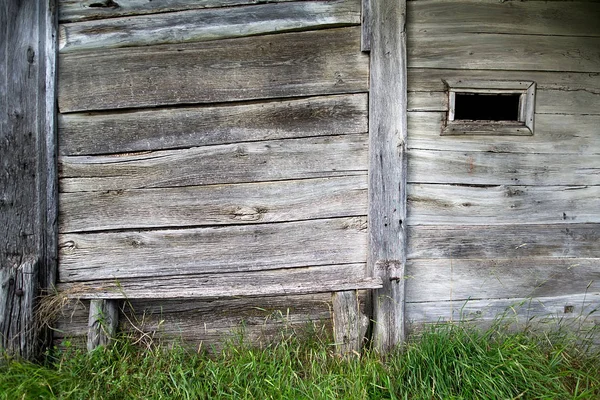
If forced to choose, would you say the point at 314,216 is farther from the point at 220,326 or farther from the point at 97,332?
the point at 97,332

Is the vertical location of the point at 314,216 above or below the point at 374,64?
below

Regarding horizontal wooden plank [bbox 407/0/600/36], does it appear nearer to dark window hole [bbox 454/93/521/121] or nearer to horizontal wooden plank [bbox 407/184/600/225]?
dark window hole [bbox 454/93/521/121]

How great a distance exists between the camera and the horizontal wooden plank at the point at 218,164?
9.04 ft

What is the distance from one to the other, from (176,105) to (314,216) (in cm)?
114

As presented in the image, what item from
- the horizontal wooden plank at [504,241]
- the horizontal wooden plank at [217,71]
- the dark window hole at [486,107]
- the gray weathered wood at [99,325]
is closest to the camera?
the gray weathered wood at [99,325]

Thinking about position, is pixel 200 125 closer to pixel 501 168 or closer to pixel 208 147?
pixel 208 147

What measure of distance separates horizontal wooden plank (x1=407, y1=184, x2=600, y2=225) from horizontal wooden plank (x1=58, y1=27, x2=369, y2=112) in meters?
0.86

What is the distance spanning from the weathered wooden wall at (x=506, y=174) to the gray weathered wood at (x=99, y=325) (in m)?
1.90

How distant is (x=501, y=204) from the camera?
2.88 m

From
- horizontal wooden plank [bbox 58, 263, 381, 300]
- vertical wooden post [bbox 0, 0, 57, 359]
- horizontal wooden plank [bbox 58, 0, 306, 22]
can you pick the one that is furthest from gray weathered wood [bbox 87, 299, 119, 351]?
horizontal wooden plank [bbox 58, 0, 306, 22]

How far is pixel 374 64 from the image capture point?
8.97ft

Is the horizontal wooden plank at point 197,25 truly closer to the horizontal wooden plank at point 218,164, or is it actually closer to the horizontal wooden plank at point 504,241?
the horizontal wooden plank at point 218,164

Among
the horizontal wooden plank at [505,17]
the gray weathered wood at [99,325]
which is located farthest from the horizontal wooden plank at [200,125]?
the gray weathered wood at [99,325]

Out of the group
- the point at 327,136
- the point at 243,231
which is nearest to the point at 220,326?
the point at 243,231
